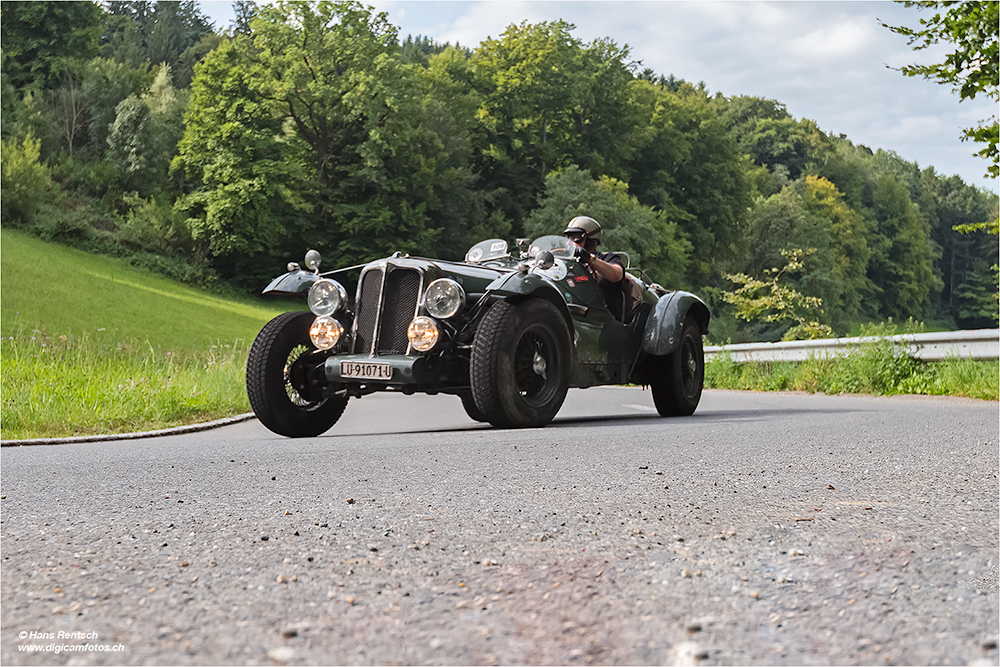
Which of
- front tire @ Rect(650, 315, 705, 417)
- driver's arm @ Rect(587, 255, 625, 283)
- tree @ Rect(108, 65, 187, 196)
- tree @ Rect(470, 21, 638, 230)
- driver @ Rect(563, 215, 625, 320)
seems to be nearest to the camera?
driver's arm @ Rect(587, 255, 625, 283)

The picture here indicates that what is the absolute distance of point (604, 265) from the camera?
895 centimetres

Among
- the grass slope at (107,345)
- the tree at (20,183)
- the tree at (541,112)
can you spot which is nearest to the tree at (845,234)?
the tree at (541,112)

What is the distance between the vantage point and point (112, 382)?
11023 millimetres

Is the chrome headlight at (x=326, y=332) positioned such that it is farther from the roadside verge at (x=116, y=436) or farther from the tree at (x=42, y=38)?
the tree at (x=42, y=38)

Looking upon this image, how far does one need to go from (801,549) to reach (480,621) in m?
1.15

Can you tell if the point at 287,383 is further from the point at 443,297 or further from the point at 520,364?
the point at 520,364

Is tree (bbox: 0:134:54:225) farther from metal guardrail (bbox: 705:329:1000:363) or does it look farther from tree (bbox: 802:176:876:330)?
tree (bbox: 802:176:876:330)

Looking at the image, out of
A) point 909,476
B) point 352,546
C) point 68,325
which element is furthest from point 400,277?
point 68,325

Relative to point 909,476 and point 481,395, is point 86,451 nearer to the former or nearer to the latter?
point 481,395

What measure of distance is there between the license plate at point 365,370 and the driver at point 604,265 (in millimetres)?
2611

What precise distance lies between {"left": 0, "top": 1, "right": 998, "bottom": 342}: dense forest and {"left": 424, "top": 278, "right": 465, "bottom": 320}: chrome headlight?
4285 cm

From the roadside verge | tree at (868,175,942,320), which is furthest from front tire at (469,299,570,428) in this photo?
tree at (868,175,942,320)

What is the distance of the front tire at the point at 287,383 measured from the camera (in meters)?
7.51

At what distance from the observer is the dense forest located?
50031mm
